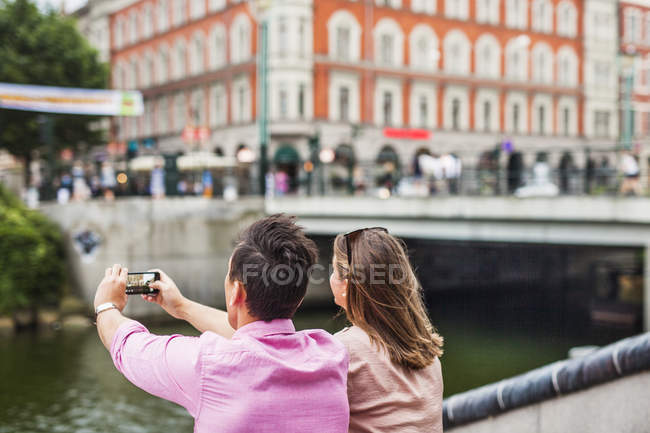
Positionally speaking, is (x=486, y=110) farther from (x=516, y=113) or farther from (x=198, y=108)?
(x=198, y=108)

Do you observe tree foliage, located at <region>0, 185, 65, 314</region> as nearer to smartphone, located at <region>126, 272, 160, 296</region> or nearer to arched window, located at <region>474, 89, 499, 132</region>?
smartphone, located at <region>126, 272, 160, 296</region>

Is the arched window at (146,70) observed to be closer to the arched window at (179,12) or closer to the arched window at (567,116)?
the arched window at (179,12)

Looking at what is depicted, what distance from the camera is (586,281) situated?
29.6 m

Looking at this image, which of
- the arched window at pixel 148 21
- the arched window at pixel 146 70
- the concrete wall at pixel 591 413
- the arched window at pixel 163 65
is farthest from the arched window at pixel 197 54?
the concrete wall at pixel 591 413

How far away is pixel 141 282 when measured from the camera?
2547 millimetres

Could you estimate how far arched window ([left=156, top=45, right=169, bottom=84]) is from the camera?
48312mm

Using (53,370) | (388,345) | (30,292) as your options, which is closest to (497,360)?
(53,370)

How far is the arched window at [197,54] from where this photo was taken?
148 ft

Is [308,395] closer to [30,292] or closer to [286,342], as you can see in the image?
[286,342]

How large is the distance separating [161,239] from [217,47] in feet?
81.1

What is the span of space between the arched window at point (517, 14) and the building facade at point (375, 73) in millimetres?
78

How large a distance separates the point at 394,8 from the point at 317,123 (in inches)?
347

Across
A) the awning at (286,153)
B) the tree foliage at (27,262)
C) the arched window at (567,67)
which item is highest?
the arched window at (567,67)

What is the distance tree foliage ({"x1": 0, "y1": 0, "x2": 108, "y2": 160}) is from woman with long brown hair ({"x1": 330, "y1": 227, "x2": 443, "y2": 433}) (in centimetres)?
3769
